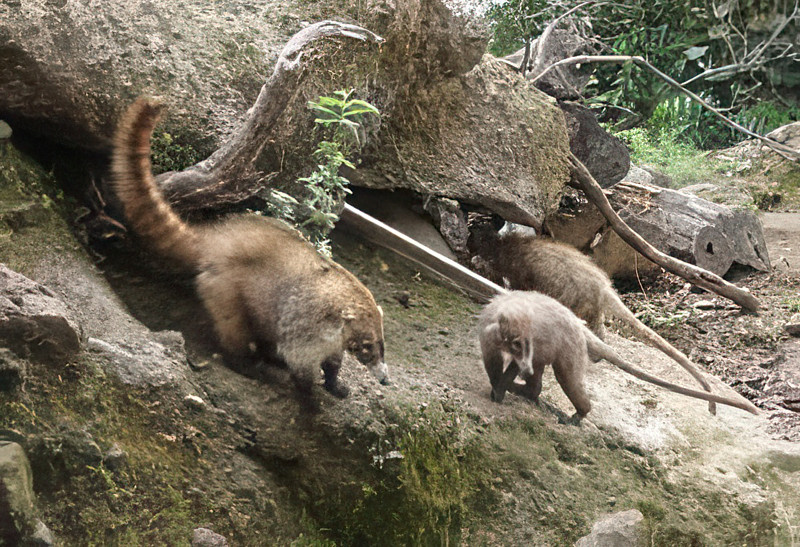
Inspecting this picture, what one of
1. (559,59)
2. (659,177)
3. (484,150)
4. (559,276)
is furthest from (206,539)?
(659,177)

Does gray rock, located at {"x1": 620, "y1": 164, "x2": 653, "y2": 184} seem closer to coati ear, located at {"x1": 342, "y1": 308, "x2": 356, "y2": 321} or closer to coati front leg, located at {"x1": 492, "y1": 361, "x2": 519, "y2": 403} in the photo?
coati front leg, located at {"x1": 492, "y1": 361, "x2": 519, "y2": 403}

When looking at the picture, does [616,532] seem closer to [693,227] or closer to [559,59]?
[693,227]

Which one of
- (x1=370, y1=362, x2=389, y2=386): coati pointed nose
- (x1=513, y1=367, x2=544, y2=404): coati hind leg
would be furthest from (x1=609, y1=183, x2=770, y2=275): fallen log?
(x1=370, y1=362, x2=389, y2=386): coati pointed nose

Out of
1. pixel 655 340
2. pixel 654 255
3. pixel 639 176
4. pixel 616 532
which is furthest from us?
pixel 639 176

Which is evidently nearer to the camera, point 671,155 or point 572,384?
point 572,384

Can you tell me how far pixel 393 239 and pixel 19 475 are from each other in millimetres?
1780

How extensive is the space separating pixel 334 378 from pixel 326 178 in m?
0.90

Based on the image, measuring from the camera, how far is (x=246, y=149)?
8.45 feet

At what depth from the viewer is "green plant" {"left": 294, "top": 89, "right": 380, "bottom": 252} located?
2664 mm

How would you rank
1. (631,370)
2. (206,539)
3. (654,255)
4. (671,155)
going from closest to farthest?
1. (206,539)
2. (631,370)
3. (654,255)
4. (671,155)

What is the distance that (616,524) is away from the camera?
247 cm

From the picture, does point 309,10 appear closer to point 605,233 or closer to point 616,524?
point 605,233

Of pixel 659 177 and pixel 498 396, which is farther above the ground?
pixel 659 177

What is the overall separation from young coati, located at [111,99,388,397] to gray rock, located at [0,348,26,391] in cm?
60
